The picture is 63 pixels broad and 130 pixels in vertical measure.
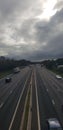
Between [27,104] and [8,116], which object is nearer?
[8,116]

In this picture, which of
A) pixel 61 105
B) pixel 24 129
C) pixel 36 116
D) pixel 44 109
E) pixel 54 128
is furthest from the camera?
pixel 61 105

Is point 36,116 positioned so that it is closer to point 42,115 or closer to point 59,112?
point 42,115

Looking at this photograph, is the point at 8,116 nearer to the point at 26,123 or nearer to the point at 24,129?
the point at 26,123

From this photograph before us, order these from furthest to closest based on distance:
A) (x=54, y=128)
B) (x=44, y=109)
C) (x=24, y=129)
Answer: (x=44, y=109)
(x=24, y=129)
(x=54, y=128)

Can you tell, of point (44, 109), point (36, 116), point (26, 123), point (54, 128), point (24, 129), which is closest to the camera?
point (54, 128)

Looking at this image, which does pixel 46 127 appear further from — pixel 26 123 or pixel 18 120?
pixel 18 120

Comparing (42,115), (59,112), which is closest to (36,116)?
(42,115)

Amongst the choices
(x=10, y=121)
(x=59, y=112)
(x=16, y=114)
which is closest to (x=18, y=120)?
(x=10, y=121)

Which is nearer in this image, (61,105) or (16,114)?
(16,114)

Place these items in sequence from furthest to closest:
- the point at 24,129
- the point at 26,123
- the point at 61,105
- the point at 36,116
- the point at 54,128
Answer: the point at 61,105 < the point at 36,116 < the point at 26,123 < the point at 24,129 < the point at 54,128
